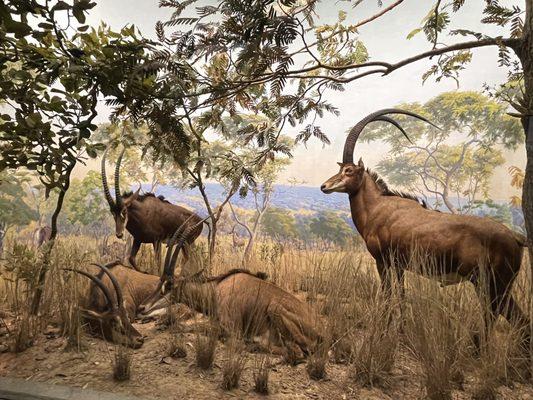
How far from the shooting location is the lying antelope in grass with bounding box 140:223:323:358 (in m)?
2.15

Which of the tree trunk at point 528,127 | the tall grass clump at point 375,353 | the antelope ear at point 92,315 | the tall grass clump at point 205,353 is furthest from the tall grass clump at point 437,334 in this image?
the antelope ear at point 92,315

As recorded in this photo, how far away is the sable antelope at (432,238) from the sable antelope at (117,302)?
1.53 m

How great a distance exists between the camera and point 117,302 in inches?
97.5

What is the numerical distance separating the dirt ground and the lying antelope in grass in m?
0.15

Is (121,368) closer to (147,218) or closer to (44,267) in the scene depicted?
(44,267)

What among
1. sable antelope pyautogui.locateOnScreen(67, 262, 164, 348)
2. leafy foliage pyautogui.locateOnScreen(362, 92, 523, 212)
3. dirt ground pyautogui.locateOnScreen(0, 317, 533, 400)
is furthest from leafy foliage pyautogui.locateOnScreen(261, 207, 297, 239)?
dirt ground pyautogui.locateOnScreen(0, 317, 533, 400)

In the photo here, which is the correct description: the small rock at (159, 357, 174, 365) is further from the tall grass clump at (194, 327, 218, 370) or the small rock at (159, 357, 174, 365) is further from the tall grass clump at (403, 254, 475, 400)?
the tall grass clump at (403, 254, 475, 400)

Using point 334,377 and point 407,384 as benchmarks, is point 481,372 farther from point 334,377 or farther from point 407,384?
point 334,377

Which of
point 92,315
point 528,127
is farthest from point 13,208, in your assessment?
point 528,127

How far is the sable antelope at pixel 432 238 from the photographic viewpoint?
2.18 metres

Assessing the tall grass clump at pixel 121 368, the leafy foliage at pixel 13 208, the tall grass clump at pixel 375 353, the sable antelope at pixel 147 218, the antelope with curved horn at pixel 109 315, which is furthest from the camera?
the leafy foliage at pixel 13 208

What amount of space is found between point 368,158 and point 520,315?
85.5 ft

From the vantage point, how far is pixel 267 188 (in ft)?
42.6

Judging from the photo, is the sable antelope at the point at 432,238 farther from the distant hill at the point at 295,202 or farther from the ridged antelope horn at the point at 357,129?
the distant hill at the point at 295,202
